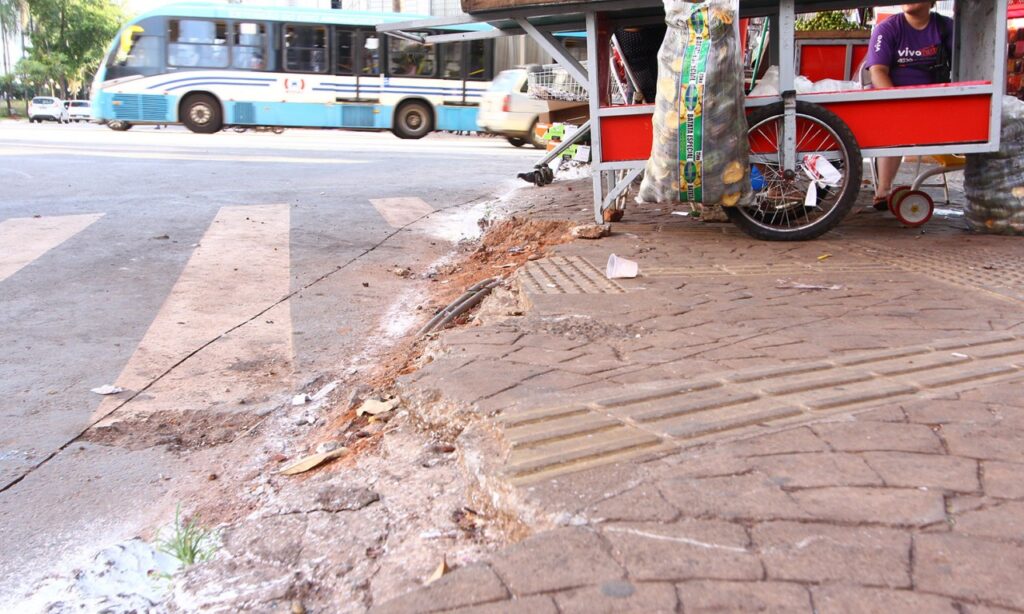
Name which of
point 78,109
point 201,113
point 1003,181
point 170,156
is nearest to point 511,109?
point 201,113

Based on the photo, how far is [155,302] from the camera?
5.11 metres

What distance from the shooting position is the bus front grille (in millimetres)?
19250

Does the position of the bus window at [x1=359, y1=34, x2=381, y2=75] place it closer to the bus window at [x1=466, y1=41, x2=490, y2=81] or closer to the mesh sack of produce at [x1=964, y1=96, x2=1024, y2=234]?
the bus window at [x1=466, y1=41, x2=490, y2=81]

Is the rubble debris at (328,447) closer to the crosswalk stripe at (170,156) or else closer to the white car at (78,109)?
the crosswalk stripe at (170,156)

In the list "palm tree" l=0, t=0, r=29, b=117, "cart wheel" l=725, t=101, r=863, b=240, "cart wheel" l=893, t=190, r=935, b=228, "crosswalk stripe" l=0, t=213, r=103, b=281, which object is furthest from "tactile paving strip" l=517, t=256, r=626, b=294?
"palm tree" l=0, t=0, r=29, b=117

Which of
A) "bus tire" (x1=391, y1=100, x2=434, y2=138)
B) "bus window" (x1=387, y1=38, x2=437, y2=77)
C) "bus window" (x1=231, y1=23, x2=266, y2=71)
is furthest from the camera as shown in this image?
"bus tire" (x1=391, y1=100, x2=434, y2=138)

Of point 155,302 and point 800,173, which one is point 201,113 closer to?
point 155,302

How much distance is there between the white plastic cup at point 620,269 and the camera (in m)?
4.27

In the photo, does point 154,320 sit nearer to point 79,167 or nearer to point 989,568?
point 989,568

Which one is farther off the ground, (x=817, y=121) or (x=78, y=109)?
(x=78, y=109)

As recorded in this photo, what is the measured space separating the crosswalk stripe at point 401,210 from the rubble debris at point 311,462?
16.7 feet

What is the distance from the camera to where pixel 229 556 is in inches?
83.1

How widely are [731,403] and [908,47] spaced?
4265 mm

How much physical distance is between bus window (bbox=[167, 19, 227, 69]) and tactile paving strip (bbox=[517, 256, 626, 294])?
17.1 m
